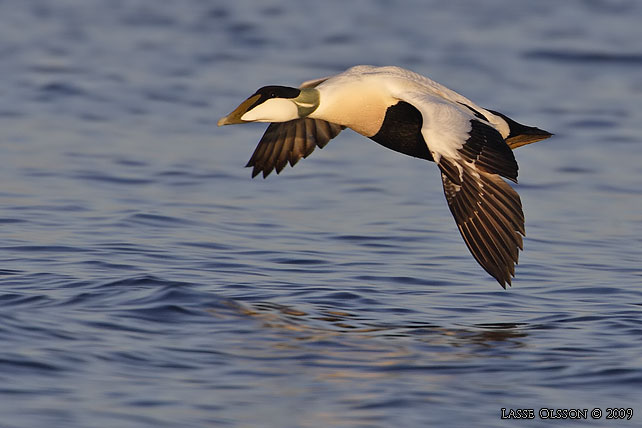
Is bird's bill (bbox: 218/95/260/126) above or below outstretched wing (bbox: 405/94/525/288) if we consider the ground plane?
above

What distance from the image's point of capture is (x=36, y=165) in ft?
33.6

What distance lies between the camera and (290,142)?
8438 millimetres

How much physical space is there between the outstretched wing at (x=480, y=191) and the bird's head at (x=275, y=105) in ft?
2.84

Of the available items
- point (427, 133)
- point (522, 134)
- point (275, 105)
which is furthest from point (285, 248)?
point (427, 133)

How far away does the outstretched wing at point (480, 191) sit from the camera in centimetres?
663

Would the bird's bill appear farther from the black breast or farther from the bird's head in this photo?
the black breast

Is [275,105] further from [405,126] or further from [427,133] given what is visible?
[427,133]

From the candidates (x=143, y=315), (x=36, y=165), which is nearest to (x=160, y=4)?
(x=36, y=165)

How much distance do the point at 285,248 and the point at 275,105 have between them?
1318 mm

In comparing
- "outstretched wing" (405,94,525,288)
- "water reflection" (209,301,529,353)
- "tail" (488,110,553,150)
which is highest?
"tail" (488,110,553,150)

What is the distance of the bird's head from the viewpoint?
7.16 meters

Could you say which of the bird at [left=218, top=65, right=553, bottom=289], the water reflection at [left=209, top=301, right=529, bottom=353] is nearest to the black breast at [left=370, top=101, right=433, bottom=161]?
the bird at [left=218, top=65, right=553, bottom=289]

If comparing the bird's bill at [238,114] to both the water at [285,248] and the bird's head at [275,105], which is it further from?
the water at [285,248]

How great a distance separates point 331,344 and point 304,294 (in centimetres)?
101
